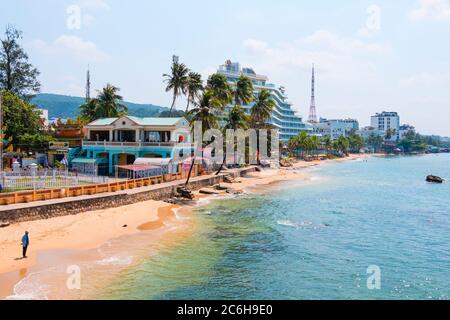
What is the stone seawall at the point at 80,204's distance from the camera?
2978cm

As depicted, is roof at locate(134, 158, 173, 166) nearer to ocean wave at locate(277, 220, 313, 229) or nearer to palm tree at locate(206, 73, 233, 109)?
ocean wave at locate(277, 220, 313, 229)

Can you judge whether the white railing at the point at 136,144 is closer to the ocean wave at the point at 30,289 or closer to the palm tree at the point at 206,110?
the palm tree at the point at 206,110

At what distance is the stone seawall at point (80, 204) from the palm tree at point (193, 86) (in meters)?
30.1

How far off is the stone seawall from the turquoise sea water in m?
6.09

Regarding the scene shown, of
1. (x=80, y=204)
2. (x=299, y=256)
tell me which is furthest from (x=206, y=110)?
(x=299, y=256)

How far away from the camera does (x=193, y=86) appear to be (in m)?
77.1

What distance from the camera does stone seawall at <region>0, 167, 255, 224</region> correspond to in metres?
29.8

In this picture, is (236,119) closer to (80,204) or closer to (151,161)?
(151,161)

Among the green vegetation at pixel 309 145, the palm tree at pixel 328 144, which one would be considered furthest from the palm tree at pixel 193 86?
the palm tree at pixel 328 144

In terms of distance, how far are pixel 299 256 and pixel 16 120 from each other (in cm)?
4838

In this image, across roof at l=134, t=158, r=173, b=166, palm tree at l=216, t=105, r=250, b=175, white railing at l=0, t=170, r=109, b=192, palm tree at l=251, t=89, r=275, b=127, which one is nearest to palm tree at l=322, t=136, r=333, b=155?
palm tree at l=251, t=89, r=275, b=127

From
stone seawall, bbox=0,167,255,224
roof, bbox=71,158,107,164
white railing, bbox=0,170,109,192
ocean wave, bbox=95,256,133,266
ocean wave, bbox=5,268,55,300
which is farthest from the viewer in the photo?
roof, bbox=71,158,107,164
